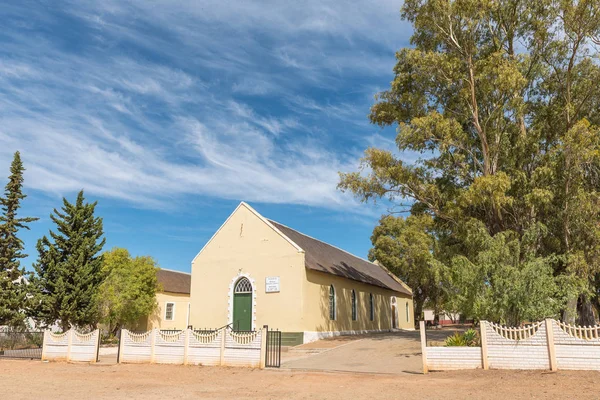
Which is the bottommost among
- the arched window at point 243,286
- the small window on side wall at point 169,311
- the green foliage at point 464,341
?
the green foliage at point 464,341

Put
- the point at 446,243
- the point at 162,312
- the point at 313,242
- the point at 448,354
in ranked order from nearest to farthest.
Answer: the point at 448,354
the point at 446,243
the point at 313,242
the point at 162,312

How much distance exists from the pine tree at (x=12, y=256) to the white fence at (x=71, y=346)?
675 cm

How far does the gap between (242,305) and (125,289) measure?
32.4ft

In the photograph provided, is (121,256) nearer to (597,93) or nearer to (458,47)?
(458,47)

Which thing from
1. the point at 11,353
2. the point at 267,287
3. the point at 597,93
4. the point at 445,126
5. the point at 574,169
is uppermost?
the point at 597,93

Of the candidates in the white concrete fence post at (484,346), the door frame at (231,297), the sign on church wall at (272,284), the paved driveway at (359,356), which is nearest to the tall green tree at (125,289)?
the door frame at (231,297)

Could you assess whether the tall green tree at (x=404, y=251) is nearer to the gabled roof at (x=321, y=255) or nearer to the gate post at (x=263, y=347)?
the gabled roof at (x=321, y=255)

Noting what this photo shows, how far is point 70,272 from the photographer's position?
24391 millimetres

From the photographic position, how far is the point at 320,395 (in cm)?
1078

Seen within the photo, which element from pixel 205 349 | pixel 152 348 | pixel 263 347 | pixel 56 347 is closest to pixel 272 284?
pixel 152 348

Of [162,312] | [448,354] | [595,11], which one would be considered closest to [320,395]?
[448,354]

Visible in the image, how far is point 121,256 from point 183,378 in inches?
824

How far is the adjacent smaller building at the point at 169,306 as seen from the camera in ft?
124

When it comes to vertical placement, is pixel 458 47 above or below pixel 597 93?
above
